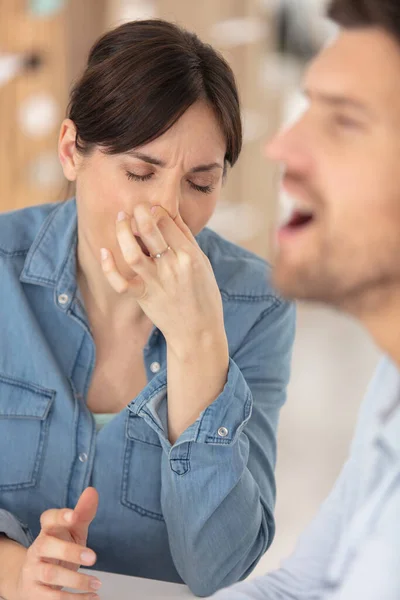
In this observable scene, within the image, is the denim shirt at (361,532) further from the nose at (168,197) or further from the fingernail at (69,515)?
the nose at (168,197)

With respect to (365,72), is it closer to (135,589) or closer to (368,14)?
(368,14)

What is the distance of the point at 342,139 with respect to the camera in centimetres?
90

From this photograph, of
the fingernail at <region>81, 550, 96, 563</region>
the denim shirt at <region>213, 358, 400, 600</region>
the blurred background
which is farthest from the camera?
the blurred background

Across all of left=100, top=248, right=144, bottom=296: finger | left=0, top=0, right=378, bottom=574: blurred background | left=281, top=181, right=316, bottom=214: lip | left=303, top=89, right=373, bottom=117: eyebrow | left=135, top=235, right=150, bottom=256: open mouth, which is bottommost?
left=0, top=0, right=378, bottom=574: blurred background

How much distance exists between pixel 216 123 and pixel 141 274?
Answer: 29 cm

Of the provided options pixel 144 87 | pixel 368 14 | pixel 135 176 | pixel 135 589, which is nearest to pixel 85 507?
pixel 135 589

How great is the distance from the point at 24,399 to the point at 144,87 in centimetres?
52

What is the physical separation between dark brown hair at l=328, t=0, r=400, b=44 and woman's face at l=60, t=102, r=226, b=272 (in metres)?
0.43

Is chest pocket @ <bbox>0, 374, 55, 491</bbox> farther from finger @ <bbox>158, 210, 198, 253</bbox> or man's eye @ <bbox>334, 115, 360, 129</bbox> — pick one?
man's eye @ <bbox>334, 115, 360, 129</bbox>

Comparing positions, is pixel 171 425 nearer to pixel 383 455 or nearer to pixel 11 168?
pixel 383 455

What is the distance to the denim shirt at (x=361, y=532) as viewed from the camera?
Answer: 2.81ft

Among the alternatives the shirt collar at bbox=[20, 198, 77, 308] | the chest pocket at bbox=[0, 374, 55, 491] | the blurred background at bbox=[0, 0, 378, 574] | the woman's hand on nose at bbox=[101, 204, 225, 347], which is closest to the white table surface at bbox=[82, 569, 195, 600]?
the chest pocket at bbox=[0, 374, 55, 491]

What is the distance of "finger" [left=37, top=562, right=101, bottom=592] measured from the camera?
1134 millimetres

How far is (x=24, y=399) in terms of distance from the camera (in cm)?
142
